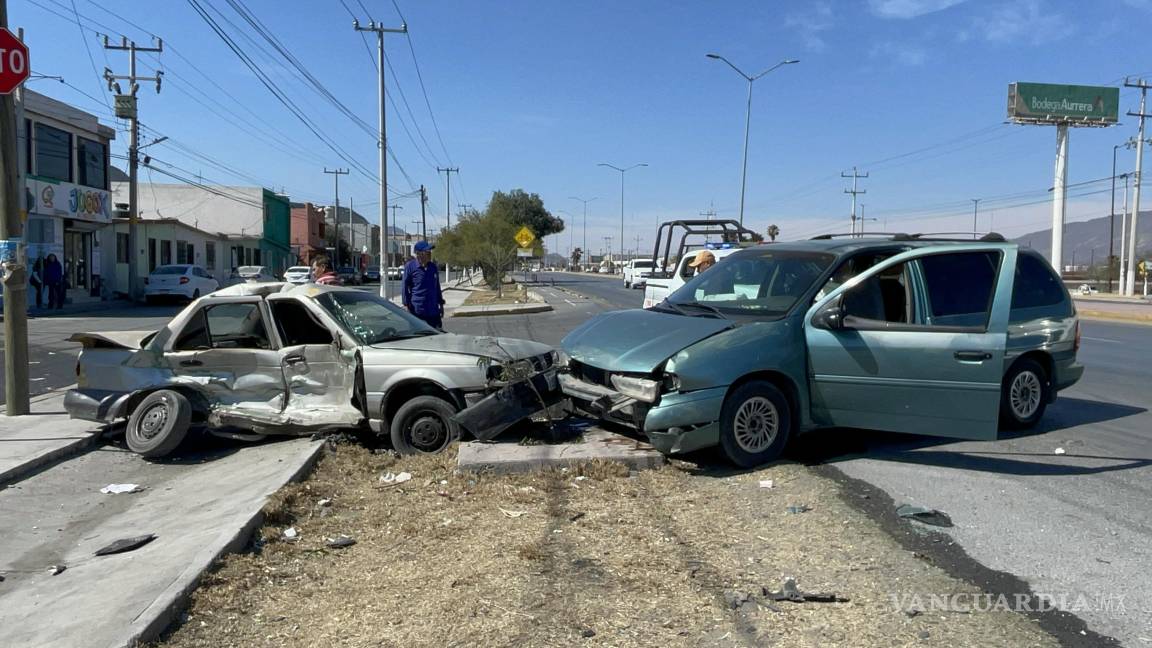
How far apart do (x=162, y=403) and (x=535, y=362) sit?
3.26 meters

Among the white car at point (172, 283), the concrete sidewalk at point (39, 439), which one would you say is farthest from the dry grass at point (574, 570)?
the white car at point (172, 283)

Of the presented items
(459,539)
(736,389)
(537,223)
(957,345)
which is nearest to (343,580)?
(459,539)

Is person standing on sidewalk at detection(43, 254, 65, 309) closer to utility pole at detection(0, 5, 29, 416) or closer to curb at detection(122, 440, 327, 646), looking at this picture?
utility pole at detection(0, 5, 29, 416)

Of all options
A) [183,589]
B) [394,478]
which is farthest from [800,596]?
[394,478]

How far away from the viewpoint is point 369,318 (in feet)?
24.6

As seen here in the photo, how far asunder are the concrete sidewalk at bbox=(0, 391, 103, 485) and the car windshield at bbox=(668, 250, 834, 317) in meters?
5.42

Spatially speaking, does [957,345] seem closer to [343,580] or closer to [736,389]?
[736,389]

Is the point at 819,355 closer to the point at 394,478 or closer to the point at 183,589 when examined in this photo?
the point at 394,478

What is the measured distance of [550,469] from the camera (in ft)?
19.8

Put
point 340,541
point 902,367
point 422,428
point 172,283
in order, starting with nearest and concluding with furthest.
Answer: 1. point 340,541
2. point 902,367
3. point 422,428
4. point 172,283

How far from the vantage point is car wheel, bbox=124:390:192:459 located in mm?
6891

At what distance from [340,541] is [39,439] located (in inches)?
166

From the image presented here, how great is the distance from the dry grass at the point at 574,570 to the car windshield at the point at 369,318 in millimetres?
1636

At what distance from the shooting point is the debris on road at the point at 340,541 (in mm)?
4789
